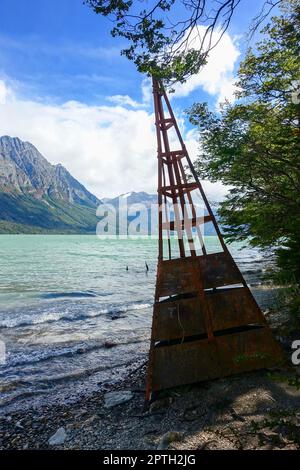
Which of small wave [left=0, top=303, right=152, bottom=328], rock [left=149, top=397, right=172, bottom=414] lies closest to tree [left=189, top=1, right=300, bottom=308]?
rock [left=149, top=397, right=172, bottom=414]

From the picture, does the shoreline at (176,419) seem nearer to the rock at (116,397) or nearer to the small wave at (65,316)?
the rock at (116,397)

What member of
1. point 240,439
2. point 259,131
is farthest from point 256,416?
point 259,131

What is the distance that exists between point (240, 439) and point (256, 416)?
2.89 ft

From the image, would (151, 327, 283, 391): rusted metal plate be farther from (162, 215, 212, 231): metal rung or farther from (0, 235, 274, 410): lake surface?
(0, 235, 274, 410): lake surface

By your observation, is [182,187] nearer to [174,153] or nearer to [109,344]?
[174,153]

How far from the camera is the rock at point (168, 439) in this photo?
524cm

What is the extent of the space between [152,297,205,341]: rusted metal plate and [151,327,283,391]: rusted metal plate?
26 centimetres

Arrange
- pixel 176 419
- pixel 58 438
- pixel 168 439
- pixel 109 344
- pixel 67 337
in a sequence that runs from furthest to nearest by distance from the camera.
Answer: pixel 67 337
pixel 109 344
pixel 58 438
pixel 176 419
pixel 168 439

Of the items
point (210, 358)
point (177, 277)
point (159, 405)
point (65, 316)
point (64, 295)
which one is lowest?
point (65, 316)

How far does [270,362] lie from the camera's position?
7379 millimetres

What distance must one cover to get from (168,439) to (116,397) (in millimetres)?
2979

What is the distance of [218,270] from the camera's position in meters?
7.59

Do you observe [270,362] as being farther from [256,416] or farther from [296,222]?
[296,222]

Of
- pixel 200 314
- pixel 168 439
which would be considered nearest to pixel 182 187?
pixel 200 314
